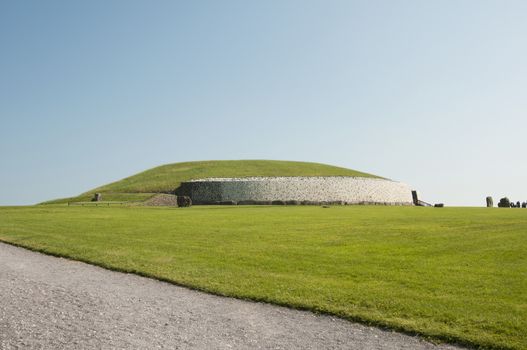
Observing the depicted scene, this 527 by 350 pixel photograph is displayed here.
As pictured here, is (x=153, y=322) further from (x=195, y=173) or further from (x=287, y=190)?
(x=195, y=173)

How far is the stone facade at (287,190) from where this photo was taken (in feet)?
242

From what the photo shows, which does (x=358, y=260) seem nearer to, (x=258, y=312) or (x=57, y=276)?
(x=258, y=312)

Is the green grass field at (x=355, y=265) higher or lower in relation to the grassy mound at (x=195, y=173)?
lower

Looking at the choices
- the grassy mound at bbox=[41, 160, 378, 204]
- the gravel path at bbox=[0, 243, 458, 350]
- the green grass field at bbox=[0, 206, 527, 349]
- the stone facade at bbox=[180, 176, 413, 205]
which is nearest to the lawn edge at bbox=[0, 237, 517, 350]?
the green grass field at bbox=[0, 206, 527, 349]

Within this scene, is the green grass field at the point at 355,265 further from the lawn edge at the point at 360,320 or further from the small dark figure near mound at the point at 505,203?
the small dark figure near mound at the point at 505,203

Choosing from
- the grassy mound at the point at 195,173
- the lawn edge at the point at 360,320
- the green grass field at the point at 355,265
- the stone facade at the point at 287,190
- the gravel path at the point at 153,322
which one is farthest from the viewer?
the grassy mound at the point at 195,173

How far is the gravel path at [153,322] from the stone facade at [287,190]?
193ft

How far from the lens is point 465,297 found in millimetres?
12289

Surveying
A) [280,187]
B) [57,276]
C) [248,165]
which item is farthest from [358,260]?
[248,165]

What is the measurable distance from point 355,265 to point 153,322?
8403 mm

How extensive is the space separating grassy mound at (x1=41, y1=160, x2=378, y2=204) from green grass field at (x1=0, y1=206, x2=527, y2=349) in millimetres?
47915

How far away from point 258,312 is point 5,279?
8359 mm

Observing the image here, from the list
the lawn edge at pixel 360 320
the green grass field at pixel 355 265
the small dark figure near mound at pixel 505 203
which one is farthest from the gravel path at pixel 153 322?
the small dark figure near mound at pixel 505 203

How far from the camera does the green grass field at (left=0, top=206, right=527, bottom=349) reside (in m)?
11.0
